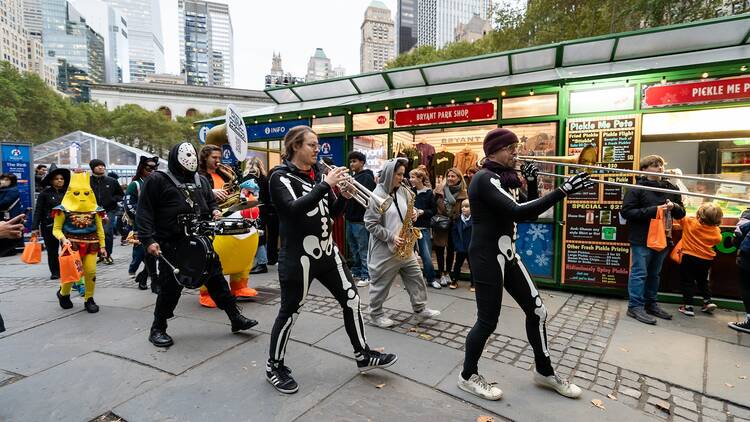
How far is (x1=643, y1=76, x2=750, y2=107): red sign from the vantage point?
5.07 meters

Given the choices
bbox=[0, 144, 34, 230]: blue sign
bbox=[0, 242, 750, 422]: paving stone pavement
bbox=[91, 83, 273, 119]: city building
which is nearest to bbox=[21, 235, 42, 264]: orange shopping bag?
bbox=[0, 242, 750, 422]: paving stone pavement

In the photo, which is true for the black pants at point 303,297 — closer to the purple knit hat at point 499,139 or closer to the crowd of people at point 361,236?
the crowd of people at point 361,236

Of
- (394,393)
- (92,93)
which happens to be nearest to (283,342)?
(394,393)

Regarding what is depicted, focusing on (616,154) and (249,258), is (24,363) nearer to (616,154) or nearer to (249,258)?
(249,258)

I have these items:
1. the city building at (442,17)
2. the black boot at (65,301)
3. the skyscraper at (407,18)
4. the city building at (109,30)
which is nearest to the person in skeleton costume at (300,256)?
the black boot at (65,301)

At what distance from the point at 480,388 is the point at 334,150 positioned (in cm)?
593

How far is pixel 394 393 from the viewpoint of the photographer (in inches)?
123

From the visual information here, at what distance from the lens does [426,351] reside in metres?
3.90

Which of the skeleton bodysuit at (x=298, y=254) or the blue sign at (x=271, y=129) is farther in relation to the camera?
the blue sign at (x=271, y=129)

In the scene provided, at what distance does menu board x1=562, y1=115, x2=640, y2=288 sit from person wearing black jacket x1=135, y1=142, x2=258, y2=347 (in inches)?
195

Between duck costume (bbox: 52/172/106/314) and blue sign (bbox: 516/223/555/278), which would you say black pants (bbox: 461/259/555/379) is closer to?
blue sign (bbox: 516/223/555/278)

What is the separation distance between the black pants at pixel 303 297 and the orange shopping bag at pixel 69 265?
3.47 meters

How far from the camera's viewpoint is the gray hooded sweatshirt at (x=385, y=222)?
4547 millimetres

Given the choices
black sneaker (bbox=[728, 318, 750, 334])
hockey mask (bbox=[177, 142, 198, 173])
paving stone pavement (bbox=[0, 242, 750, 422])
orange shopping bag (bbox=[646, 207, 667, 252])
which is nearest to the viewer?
paving stone pavement (bbox=[0, 242, 750, 422])
